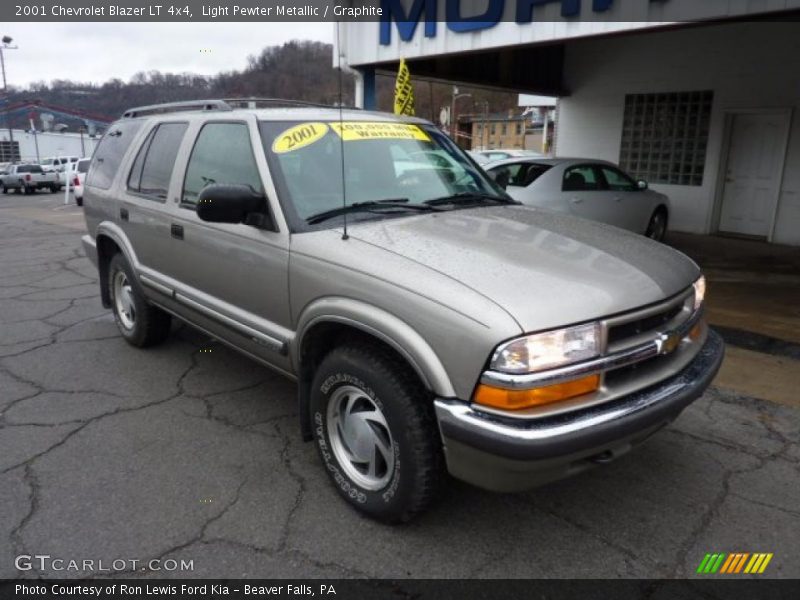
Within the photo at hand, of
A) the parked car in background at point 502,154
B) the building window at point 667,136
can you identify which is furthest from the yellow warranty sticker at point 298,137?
the building window at point 667,136

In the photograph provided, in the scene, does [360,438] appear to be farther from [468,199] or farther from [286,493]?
[468,199]

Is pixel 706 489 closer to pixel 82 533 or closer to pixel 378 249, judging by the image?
pixel 378 249

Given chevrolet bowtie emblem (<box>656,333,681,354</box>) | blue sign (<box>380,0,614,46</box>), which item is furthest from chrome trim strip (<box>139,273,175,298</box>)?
blue sign (<box>380,0,614,46</box>)

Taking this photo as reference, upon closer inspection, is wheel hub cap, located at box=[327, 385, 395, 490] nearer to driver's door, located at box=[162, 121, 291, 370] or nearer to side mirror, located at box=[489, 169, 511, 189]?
driver's door, located at box=[162, 121, 291, 370]

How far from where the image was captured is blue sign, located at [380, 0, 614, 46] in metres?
6.77

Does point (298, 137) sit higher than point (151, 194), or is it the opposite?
point (298, 137)

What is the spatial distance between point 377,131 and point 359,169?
418mm

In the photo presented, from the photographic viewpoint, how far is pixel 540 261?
2617 millimetres

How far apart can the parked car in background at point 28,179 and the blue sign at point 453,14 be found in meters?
29.2

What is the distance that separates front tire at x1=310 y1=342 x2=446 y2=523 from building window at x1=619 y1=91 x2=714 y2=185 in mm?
10609

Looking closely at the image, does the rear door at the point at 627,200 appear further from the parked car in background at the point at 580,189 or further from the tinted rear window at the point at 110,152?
the tinted rear window at the point at 110,152

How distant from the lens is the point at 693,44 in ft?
36.2

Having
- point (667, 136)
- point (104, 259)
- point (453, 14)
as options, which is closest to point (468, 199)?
point (104, 259)
